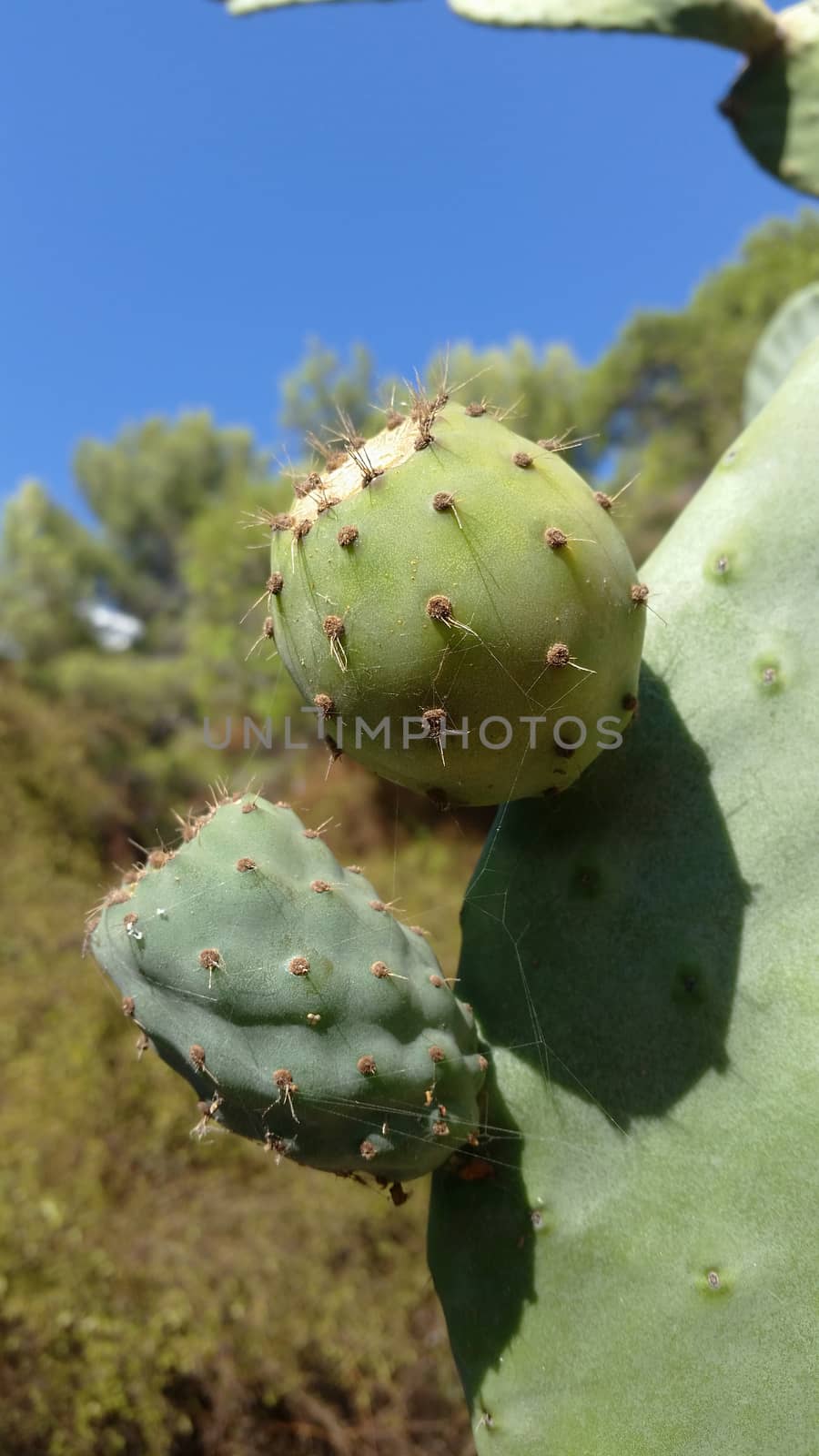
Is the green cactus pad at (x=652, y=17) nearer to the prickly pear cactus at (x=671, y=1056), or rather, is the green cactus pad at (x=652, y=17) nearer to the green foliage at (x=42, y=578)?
the prickly pear cactus at (x=671, y=1056)

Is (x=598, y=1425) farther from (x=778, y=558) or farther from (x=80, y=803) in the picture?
(x=80, y=803)

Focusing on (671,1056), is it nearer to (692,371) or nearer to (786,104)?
(786,104)

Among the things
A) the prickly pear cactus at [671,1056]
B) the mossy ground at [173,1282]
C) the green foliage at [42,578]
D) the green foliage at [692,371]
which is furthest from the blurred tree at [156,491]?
the prickly pear cactus at [671,1056]

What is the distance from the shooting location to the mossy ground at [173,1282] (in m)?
3.27

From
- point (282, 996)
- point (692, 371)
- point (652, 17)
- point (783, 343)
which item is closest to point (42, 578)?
point (692, 371)

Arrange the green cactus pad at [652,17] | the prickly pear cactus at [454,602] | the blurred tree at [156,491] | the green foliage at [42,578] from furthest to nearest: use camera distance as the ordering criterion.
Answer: the blurred tree at [156,491], the green foliage at [42,578], the green cactus pad at [652,17], the prickly pear cactus at [454,602]

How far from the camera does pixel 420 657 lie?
725mm

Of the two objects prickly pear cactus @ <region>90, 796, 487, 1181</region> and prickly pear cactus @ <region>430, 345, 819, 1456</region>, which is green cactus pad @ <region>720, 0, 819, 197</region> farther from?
prickly pear cactus @ <region>90, 796, 487, 1181</region>

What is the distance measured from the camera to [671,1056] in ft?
3.01

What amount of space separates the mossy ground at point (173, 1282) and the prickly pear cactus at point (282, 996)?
7.40 ft

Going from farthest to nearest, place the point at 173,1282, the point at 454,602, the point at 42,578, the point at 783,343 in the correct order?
the point at 42,578
the point at 173,1282
the point at 783,343
the point at 454,602

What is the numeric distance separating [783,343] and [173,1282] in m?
3.95

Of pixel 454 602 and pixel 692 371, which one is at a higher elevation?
pixel 692 371

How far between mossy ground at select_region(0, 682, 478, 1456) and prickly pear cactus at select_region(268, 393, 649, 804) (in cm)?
248
